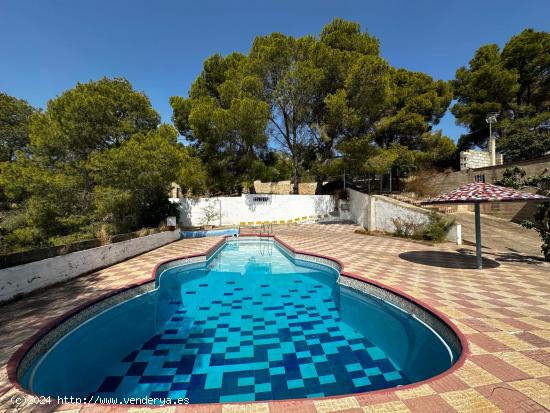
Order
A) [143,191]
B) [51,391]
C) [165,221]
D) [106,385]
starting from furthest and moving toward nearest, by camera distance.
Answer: [165,221]
[143,191]
[106,385]
[51,391]

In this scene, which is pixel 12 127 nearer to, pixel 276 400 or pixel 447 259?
pixel 276 400

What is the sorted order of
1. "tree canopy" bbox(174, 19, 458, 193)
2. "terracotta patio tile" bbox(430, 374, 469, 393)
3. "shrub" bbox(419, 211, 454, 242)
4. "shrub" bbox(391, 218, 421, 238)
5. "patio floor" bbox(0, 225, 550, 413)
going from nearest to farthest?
1. "patio floor" bbox(0, 225, 550, 413)
2. "terracotta patio tile" bbox(430, 374, 469, 393)
3. "shrub" bbox(419, 211, 454, 242)
4. "shrub" bbox(391, 218, 421, 238)
5. "tree canopy" bbox(174, 19, 458, 193)

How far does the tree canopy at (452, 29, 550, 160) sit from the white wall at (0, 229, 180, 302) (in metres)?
28.1

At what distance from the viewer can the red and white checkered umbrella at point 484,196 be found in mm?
6191

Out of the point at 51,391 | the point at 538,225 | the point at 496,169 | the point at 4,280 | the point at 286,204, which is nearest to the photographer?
the point at 51,391

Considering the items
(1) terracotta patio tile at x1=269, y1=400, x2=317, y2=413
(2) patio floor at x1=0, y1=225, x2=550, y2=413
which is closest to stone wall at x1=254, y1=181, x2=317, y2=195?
(2) patio floor at x1=0, y1=225, x2=550, y2=413

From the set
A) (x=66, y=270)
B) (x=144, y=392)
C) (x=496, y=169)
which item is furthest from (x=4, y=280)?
(x=496, y=169)

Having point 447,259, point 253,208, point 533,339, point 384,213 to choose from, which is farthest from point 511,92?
point 533,339

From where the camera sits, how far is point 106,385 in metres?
3.66

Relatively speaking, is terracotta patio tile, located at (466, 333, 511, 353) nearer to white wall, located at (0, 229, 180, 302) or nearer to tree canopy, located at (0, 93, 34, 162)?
white wall, located at (0, 229, 180, 302)

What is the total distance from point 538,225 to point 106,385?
11.3 metres

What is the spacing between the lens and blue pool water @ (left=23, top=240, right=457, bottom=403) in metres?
3.61

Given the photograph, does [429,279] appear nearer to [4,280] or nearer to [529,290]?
[529,290]

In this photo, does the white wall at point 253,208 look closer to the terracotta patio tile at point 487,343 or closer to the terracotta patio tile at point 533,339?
the terracotta patio tile at point 487,343
